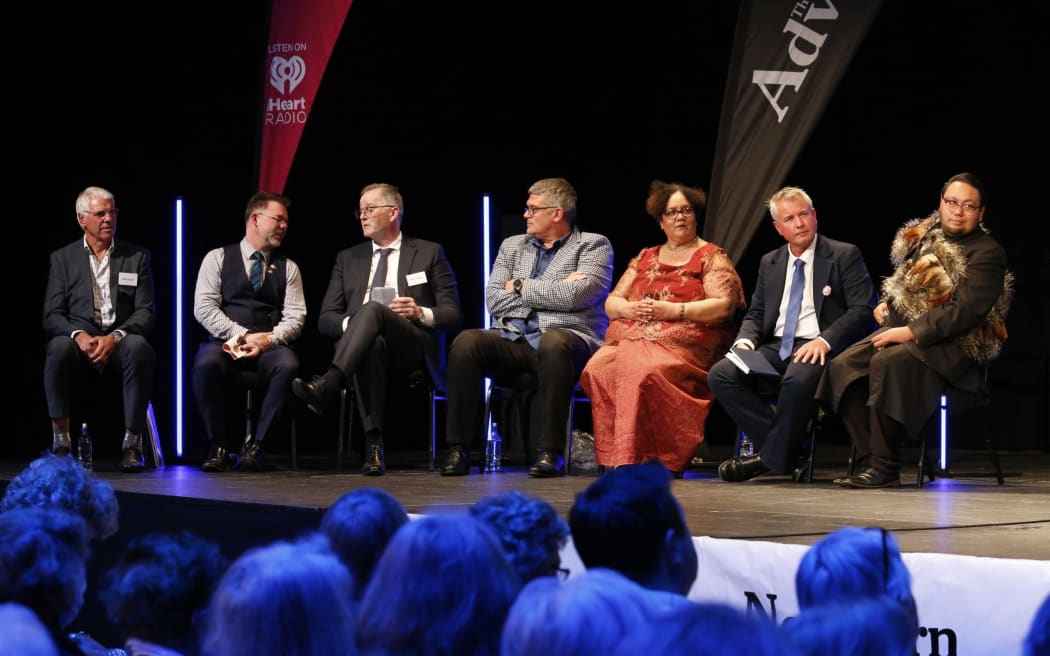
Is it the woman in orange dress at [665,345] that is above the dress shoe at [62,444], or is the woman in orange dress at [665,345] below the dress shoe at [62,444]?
above

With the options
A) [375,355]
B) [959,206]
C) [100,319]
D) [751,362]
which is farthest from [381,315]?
[959,206]

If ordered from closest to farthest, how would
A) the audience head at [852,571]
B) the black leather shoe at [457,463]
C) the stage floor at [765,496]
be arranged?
the audience head at [852,571]
the stage floor at [765,496]
the black leather shoe at [457,463]

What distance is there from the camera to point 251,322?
19.7 feet

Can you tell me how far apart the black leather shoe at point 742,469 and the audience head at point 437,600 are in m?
3.81

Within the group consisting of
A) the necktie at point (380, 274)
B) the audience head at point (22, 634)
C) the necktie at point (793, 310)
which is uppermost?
the necktie at point (380, 274)

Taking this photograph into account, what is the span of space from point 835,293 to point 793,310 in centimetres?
18

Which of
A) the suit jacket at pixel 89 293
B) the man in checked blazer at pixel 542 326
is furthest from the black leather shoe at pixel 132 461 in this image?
the man in checked blazer at pixel 542 326

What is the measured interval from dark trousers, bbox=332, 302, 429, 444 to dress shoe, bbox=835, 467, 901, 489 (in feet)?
6.25

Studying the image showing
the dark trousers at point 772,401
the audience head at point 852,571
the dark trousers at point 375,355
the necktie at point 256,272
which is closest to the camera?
the audience head at point 852,571

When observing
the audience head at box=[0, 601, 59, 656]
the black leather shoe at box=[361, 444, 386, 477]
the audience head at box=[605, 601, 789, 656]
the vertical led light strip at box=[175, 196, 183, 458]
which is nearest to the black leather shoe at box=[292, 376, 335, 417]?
the black leather shoe at box=[361, 444, 386, 477]

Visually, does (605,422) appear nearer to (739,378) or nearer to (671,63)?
(739,378)

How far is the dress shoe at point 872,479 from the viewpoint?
15.7 feet

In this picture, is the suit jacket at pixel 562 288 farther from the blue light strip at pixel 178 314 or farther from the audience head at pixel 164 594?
the audience head at pixel 164 594

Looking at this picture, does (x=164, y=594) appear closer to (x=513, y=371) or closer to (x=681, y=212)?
(x=513, y=371)
